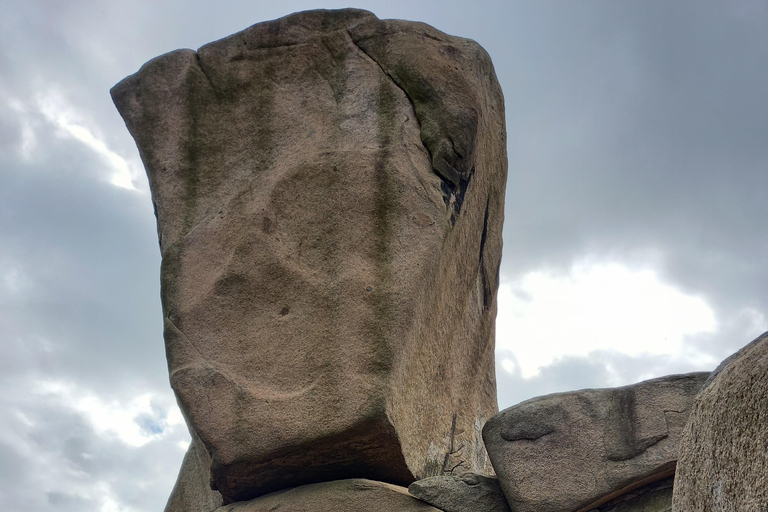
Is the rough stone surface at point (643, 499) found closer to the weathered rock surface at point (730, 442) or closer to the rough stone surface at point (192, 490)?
the weathered rock surface at point (730, 442)

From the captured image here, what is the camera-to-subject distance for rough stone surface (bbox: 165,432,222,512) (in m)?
3.44

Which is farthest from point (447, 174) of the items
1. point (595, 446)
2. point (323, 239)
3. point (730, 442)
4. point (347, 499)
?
point (730, 442)

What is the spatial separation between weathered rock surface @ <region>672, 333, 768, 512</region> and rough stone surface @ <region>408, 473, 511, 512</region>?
1289 millimetres

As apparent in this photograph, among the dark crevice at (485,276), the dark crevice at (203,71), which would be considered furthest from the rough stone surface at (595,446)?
Answer: the dark crevice at (203,71)

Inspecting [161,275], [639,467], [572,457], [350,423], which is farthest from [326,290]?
[639,467]

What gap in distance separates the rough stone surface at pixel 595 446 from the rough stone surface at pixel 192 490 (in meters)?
1.27

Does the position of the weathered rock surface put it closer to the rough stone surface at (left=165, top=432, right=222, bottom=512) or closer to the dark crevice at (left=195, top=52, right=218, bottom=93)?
the rough stone surface at (left=165, top=432, right=222, bottom=512)

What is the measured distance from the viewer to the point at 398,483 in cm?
293

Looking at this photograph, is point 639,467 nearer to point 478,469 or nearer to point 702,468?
point 478,469

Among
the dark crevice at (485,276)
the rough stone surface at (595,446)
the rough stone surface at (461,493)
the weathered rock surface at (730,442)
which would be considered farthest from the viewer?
the dark crevice at (485,276)

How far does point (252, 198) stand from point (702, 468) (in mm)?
2087

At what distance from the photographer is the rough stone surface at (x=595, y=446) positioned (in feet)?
8.75

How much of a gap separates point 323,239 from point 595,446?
3.75 feet

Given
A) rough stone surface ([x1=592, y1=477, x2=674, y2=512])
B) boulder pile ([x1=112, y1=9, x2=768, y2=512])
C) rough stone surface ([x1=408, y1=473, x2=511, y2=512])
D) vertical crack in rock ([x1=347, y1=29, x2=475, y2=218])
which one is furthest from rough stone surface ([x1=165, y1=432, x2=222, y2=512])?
rough stone surface ([x1=592, y1=477, x2=674, y2=512])
